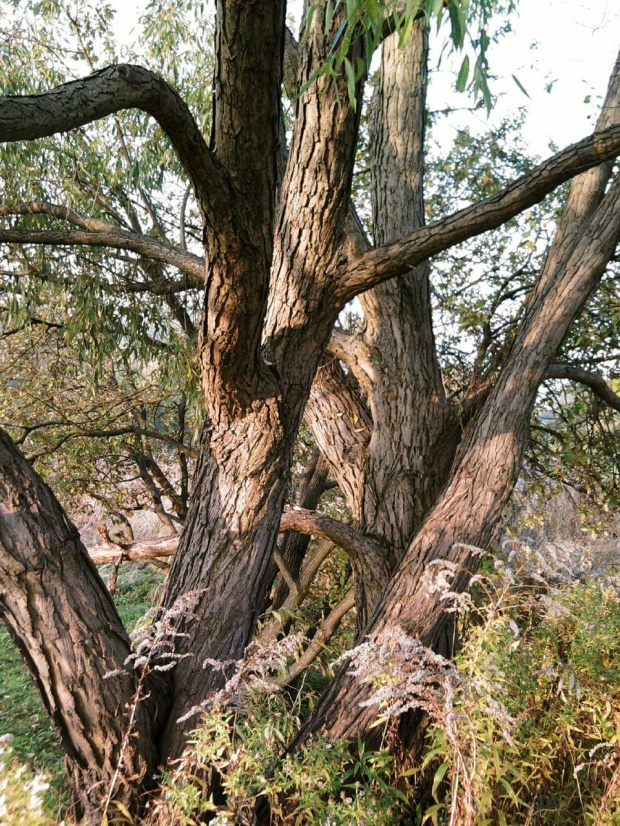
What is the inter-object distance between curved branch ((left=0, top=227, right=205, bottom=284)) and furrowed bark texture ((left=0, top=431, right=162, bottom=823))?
70.2 inches

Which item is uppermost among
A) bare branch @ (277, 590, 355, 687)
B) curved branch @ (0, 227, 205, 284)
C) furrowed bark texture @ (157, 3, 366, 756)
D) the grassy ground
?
Result: curved branch @ (0, 227, 205, 284)

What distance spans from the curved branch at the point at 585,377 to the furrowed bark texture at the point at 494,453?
29cm

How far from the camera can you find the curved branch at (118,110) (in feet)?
5.78

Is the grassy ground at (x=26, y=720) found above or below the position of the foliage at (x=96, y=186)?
below

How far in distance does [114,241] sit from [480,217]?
1981mm

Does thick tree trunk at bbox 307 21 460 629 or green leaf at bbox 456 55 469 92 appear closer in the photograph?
green leaf at bbox 456 55 469 92

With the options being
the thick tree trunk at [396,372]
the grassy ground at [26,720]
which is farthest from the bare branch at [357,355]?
the grassy ground at [26,720]

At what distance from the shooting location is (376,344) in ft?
13.3

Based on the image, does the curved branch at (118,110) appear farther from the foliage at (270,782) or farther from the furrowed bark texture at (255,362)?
the foliage at (270,782)

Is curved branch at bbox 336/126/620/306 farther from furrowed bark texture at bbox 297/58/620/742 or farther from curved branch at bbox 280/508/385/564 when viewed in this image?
curved branch at bbox 280/508/385/564

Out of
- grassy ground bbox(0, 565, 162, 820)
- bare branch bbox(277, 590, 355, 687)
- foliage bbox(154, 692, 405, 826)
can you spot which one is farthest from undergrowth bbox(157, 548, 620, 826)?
bare branch bbox(277, 590, 355, 687)

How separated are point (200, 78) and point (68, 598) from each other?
13.4ft

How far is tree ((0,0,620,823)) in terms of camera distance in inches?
83.7

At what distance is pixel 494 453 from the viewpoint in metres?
3.58
